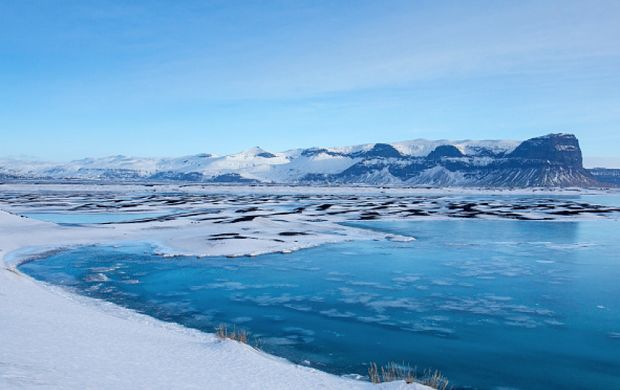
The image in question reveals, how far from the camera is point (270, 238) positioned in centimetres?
2920

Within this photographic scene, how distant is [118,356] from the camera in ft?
28.1

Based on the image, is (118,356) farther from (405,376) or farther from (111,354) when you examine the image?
(405,376)

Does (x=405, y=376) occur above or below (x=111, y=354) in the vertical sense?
below

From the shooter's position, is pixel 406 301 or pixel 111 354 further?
pixel 406 301

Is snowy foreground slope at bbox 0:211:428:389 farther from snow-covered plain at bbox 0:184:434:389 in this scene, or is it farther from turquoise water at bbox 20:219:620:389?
turquoise water at bbox 20:219:620:389

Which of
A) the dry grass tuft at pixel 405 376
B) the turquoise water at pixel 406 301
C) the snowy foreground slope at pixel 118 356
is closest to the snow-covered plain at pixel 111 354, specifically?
the snowy foreground slope at pixel 118 356

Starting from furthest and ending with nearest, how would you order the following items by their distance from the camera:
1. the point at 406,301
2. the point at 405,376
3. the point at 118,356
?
the point at 406,301, the point at 405,376, the point at 118,356

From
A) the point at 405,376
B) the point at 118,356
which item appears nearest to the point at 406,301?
the point at 405,376

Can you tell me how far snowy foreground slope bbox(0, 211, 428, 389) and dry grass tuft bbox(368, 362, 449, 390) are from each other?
1.14 feet

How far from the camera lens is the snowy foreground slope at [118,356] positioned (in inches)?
282

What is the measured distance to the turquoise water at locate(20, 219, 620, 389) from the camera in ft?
A: 34.3

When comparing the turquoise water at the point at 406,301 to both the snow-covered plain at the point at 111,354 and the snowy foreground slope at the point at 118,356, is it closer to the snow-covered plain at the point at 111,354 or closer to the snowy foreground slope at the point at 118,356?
the snow-covered plain at the point at 111,354

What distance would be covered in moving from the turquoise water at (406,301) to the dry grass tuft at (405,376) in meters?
0.38

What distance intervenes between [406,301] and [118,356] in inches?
354
